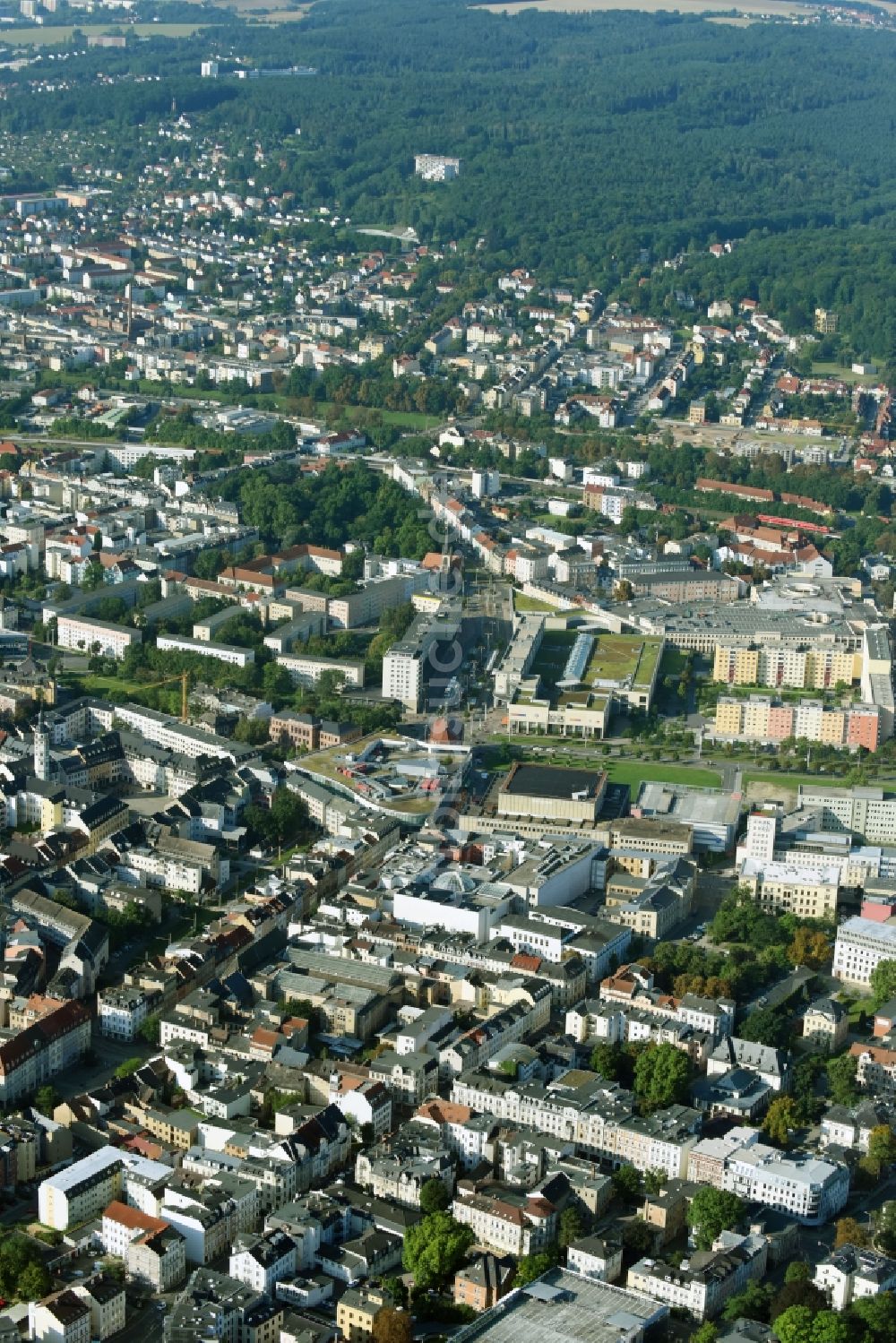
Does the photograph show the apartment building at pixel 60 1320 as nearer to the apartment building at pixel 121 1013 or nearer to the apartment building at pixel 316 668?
the apartment building at pixel 121 1013

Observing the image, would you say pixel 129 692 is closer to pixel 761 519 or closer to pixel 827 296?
pixel 761 519

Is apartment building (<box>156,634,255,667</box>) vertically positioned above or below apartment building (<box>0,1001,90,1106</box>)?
below

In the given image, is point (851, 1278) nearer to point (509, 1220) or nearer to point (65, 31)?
point (509, 1220)

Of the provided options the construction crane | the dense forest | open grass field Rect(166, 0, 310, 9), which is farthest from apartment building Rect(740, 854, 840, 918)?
open grass field Rect(166, 0, 310, 9)

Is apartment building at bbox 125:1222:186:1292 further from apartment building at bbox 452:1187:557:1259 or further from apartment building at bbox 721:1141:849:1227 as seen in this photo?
apartment building at bbox 721:1141:849:1227

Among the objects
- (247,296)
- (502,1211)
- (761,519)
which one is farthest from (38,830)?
(247,296)

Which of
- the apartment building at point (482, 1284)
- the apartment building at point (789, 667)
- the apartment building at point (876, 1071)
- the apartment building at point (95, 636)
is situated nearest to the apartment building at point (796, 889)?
the apartment building at point (876, 1071)
